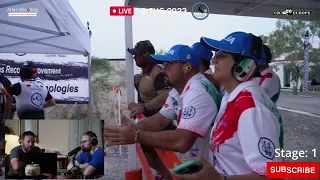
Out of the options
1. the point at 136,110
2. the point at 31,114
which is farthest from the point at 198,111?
the point at 31,114

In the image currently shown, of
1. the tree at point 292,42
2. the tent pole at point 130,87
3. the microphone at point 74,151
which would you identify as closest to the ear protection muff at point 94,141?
the microphone at point 74,151

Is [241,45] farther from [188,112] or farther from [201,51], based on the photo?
[201,51]

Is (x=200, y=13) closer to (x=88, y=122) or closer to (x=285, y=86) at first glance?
(x=285, y=86)

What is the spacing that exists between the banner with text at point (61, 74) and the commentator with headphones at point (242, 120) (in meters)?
1.21

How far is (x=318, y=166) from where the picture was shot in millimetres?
1068

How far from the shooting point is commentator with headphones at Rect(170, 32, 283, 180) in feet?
2.34

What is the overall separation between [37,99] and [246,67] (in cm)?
149

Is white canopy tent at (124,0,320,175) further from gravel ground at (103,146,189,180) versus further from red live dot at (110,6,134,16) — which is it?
gravel ground at (103,146,189,180)

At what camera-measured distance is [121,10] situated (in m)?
1.66

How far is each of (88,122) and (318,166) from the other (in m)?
1.26

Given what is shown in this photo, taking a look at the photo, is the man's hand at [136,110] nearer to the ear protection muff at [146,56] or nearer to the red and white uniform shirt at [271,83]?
the ear protection muff at [146,56]

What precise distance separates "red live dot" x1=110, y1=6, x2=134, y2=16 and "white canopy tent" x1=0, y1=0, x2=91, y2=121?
0.24 meters

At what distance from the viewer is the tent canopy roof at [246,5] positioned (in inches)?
63.1

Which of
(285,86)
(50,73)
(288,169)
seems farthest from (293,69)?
(50,73)
